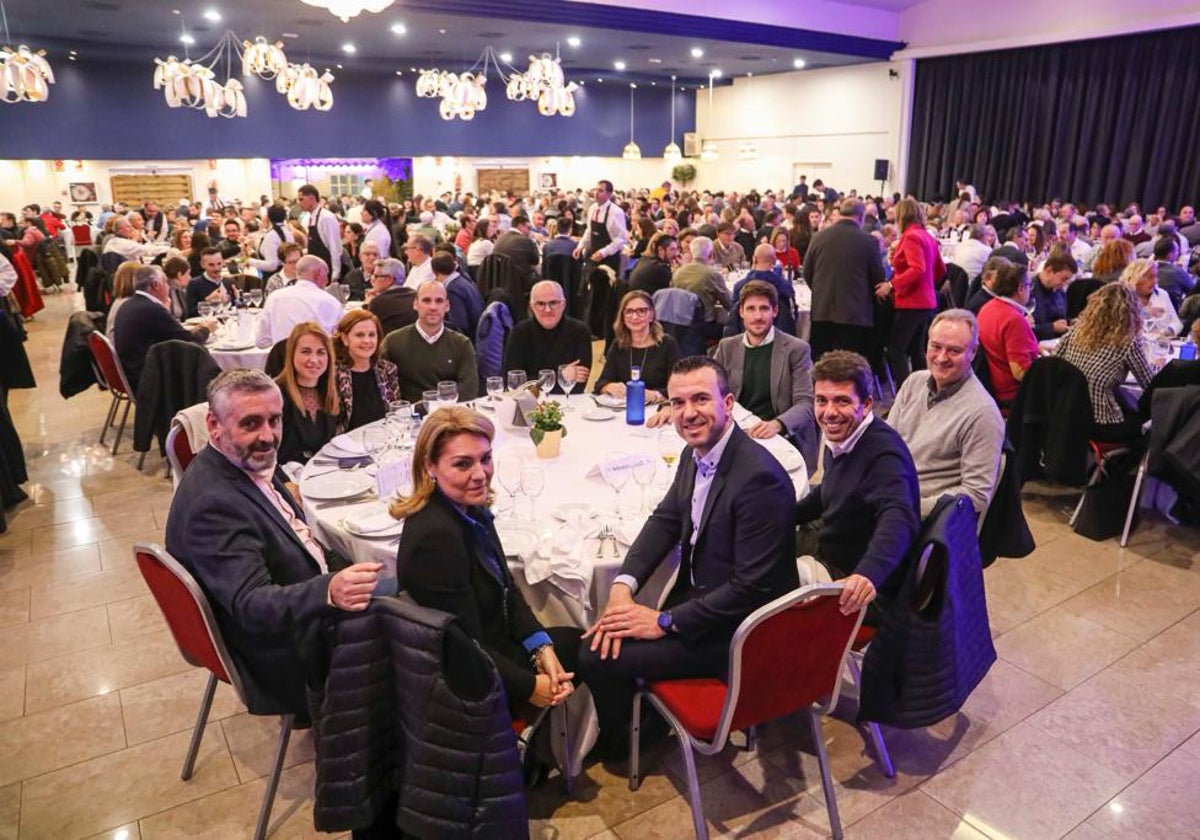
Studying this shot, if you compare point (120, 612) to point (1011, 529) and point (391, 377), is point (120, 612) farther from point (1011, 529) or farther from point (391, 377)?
point (1011, 529)

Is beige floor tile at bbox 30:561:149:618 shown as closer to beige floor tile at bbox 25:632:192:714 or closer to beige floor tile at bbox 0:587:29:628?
beige floor tile at bbox 0:587:29:628

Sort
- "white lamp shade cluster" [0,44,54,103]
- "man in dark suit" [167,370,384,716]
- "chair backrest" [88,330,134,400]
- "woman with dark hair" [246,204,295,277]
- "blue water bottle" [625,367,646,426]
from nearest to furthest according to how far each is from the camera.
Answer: "man in dark suit" [167,370,384,716], "blue water bottle" [625,367,646,426], "chair backrest" [88,330,134,400], "white lamp shade cluster" [0,44,54,103], "woman with dark hair" [246,204,295,277]

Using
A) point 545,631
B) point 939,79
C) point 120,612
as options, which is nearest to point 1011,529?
point 545,631

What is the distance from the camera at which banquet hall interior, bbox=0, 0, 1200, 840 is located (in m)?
2.50

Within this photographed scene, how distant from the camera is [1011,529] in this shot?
2883mm

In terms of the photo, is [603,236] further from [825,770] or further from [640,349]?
[825,770]

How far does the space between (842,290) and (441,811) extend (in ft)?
15.9

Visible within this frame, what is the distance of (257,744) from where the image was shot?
A: 9.01 ft

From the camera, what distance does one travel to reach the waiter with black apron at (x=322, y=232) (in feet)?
25.2

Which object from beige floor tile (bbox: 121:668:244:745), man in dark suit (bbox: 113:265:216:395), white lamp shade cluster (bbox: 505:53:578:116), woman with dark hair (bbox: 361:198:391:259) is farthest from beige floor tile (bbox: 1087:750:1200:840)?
white lamp shade cluster (bbox: 505:53:578:116)

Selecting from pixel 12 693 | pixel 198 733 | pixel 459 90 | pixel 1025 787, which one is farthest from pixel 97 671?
pixel 459 90

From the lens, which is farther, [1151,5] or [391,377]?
[1151,5]

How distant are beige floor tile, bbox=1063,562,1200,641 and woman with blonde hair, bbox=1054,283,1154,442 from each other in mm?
681

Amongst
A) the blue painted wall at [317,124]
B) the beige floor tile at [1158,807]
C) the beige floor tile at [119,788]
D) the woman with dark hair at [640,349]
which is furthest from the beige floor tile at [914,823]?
the blue painted wall at [317,124]
